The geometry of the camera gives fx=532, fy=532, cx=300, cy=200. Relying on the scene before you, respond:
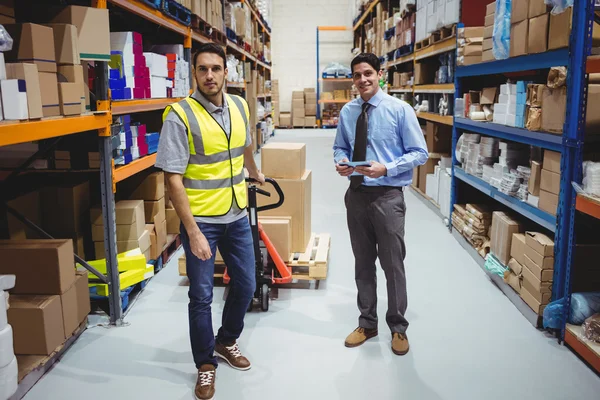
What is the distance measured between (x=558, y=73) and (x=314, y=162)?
8587mm

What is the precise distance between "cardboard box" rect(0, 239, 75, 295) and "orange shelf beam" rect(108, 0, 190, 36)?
172 centimetres

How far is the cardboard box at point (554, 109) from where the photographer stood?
3.53 metres

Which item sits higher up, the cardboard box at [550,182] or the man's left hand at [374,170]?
the man's left hand at [374,170]

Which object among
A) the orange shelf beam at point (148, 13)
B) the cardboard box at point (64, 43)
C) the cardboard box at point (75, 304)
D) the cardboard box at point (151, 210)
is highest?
the orange shelf beam at point (148, 13)

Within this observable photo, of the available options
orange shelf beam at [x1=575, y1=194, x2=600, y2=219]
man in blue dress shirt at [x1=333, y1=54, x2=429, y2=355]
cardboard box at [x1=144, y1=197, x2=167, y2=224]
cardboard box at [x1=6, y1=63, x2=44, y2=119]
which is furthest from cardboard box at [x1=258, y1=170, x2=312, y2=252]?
cardboard box at [x1=6, y1=63, x2=44, y2=119]

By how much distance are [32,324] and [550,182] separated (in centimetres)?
345

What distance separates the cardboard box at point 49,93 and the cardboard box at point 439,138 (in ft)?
19.1

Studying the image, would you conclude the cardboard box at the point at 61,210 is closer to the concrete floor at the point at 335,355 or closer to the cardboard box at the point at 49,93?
the concrete floor at the point at 335,355

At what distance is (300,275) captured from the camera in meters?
4.50

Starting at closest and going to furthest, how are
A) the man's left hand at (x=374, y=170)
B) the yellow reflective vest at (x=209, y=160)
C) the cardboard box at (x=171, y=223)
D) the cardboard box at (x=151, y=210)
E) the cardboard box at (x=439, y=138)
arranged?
the yellow reflective vest at (x=209, y=160) → the man's left hand at (x=374, y=170) → the cardboard box at (x=151, y=210) → the cardboard box at (x=171, y=223) → the cardboard box at (x=439, y=138)

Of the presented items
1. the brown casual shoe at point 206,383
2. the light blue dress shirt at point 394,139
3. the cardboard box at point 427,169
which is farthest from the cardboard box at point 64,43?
the cardboard box at point 427,169

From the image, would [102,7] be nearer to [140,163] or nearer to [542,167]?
[140,163]

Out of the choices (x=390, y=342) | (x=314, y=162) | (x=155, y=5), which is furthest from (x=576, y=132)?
(x=314, y=162)

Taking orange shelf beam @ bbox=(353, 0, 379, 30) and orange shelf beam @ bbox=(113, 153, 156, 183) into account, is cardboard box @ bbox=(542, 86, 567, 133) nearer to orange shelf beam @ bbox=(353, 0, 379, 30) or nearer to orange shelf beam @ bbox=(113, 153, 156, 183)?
orange shelf beam @ bbox=(113, 153, 156, 183)
